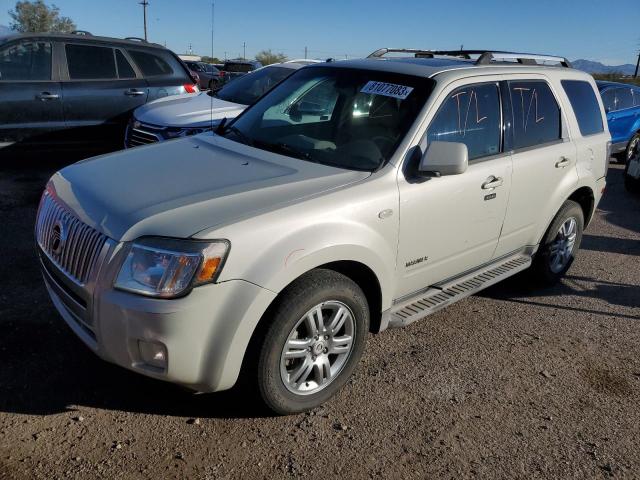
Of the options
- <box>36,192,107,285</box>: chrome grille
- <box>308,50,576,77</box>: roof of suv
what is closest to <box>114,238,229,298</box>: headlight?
<box>36,192,107,285</box>: chrome grille

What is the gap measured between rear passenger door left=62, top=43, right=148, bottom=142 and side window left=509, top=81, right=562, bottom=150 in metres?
5.56

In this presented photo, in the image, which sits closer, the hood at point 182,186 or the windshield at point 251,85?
the hood at point 182,186

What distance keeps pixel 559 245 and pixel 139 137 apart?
190 inches

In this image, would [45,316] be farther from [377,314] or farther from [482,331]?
[482,331]

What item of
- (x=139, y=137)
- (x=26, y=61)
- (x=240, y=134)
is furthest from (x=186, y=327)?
A: (x=26, y=61)

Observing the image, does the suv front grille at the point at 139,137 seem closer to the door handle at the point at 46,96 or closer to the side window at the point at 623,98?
the door handle at the point at 46,96

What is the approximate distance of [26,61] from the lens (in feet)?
24.0

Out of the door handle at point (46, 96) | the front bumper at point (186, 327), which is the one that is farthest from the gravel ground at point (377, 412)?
the door handle at point (46, 96)

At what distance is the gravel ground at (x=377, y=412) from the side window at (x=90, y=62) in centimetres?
421

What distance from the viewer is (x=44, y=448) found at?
270 centimetres

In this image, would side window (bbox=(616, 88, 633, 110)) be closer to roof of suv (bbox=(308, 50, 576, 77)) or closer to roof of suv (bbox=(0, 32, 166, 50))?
roof of suv (bbox=(308, 50, 576, 77))

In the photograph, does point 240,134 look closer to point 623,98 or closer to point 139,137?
point 139,137

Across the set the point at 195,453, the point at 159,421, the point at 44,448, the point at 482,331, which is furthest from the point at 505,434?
the point at 44,448

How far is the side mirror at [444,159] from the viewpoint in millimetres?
3176
